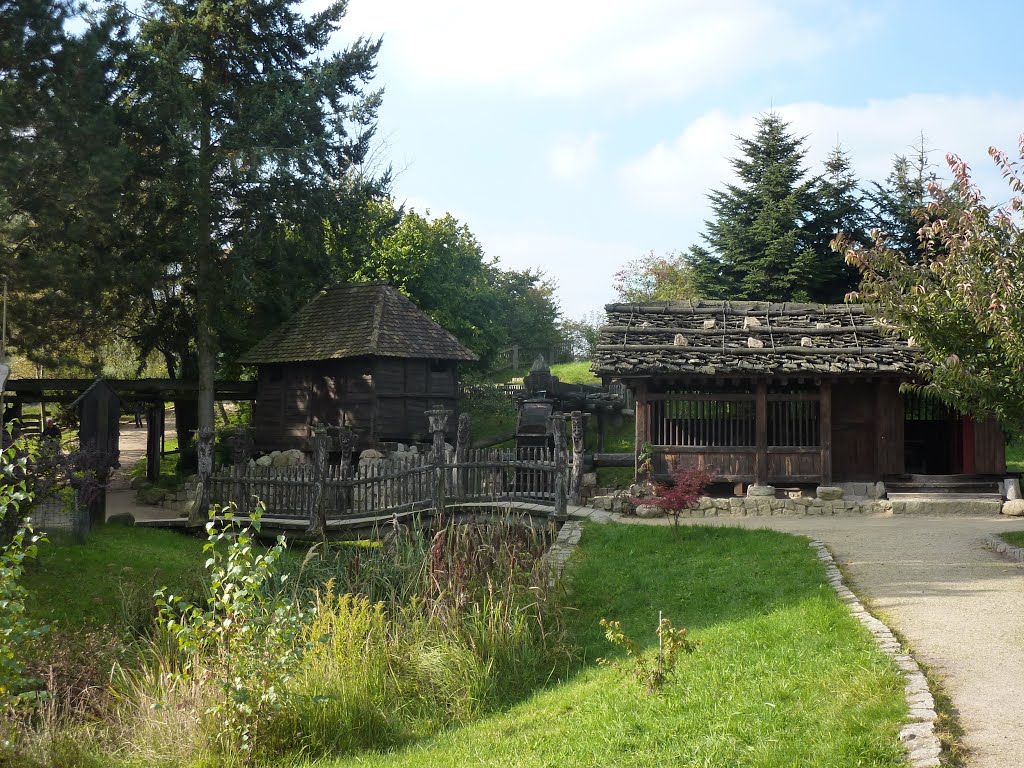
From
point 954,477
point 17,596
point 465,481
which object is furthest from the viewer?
point 954,477

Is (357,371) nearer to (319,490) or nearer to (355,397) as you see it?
(355,397)

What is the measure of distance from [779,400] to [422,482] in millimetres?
7534

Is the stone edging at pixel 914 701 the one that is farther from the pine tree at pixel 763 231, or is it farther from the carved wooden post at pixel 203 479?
the pine tree at pixel 763 231

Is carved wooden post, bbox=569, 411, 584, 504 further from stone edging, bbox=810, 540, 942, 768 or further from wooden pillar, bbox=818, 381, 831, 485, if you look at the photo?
stone edging, bbox=810, 540, 942, 768

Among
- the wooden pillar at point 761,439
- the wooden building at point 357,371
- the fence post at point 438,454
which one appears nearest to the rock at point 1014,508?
the wooden pillar at point 761,439

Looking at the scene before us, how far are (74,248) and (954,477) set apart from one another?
19687mm

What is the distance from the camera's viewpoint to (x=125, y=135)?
2333cm

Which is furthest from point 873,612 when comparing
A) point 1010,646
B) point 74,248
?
point 74,248

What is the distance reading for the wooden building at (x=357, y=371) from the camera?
2342 cm

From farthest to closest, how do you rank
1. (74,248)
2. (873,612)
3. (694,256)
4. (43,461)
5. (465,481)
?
(694,256)
(74,248)
(465,481)
(43,461)
(873,612)

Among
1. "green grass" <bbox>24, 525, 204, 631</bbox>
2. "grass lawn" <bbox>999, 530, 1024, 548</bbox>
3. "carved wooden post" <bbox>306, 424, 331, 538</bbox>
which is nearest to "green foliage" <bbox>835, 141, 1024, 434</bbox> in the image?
"grass lawn" <bbox>999, 530, 1024, 548</bbox>

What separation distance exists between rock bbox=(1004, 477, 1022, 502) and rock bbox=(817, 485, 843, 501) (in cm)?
305

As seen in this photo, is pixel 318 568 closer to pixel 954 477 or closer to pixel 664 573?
pixel 664 573

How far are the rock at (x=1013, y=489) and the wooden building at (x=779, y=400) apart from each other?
0.93m
